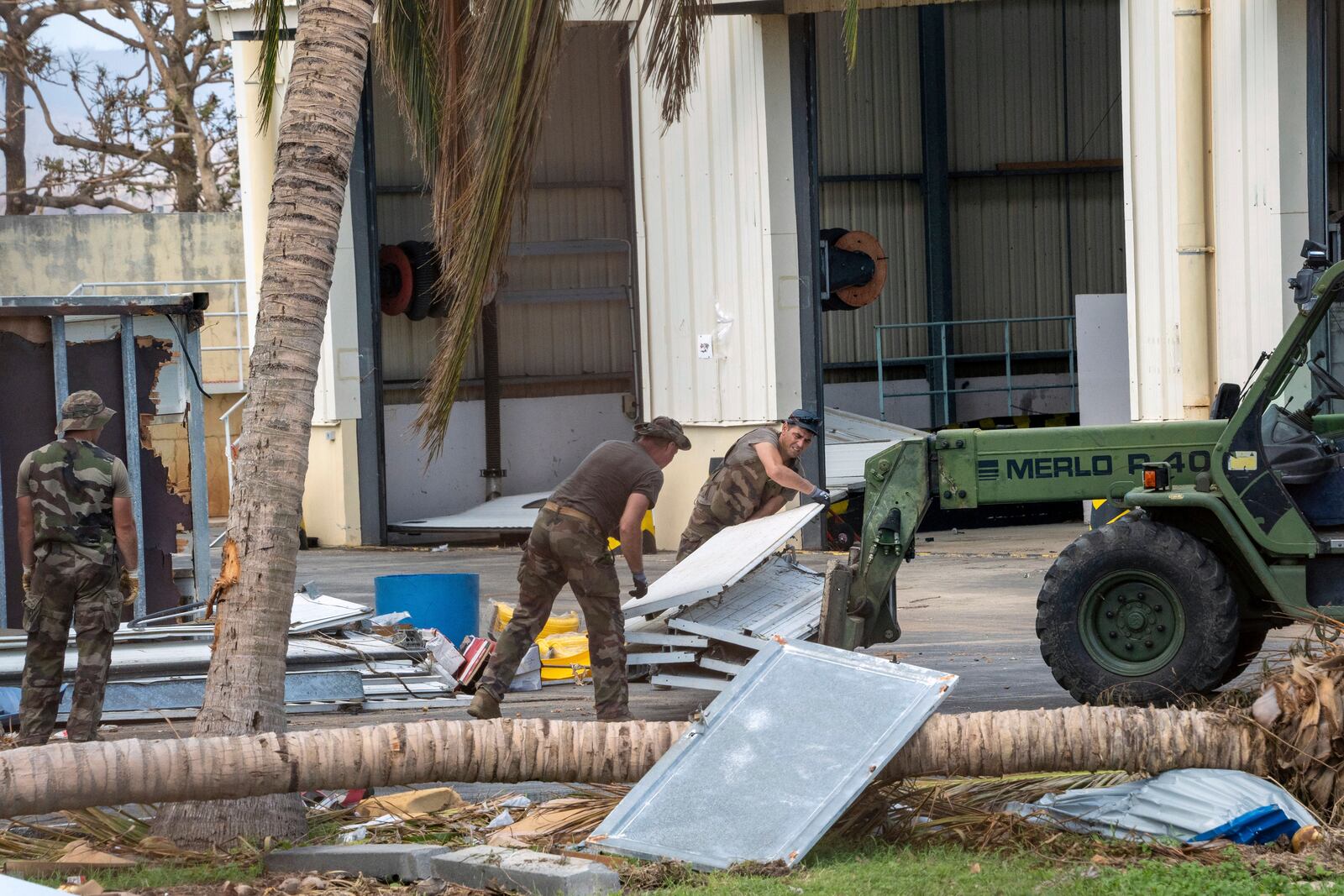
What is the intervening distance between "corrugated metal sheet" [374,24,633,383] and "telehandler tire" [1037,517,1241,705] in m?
13.8

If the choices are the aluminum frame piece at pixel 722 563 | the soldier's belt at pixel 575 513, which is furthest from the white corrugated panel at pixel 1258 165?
the soldier's belt at pixel 575 513

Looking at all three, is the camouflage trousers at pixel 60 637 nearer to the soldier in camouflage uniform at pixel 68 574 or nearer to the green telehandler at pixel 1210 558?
the soldier in camouflage uniform at pixel 68 574

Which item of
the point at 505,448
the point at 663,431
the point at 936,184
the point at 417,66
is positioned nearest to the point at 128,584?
the point at 663,431

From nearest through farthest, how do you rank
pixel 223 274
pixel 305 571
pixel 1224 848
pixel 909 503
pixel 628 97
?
pixel 1224 848, pixel 909 503, pixel 305 571, pixel 628 97, pixel 223 274

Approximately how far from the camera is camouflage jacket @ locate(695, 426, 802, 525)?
1015 centimetres

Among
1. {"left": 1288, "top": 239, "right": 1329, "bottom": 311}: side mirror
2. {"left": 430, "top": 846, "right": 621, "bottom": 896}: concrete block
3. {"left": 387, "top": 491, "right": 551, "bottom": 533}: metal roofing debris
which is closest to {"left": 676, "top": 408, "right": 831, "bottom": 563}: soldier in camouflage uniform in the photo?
{"left": 1288, "top": 239, "right": 1329, "bottom": 311}: side mirror

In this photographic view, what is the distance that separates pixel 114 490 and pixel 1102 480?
5.16m

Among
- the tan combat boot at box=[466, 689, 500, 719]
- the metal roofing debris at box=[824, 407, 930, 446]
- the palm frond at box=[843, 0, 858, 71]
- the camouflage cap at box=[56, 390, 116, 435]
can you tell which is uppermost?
the palm frond at box=[843, 0, 858, 71]

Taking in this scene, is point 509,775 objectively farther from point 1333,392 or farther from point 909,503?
point 1333,392

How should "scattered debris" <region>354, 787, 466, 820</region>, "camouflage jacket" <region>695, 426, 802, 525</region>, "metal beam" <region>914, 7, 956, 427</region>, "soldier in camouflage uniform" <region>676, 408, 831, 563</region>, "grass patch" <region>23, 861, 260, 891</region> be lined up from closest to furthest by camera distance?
"grass patch" <region>23, 861, 260, 891</region> → "scattered debris" <region>354, 787, 466, 820</region> → "soldier in camouflage uniform" <region>676, 408, 831, 563</region> → "camouflage jacket" <region>695, 426, 802, 525</region> → "metal beam" <region>914, 7, 956, 427</region>

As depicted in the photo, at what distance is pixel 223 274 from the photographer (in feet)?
78.2

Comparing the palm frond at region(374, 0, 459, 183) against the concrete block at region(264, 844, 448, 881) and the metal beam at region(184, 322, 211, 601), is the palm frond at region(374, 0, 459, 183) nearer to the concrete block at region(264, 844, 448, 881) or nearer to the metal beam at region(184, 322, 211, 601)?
the metal beam at region(184, 322, 211, 601)

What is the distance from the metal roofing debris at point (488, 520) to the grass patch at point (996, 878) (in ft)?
42.8

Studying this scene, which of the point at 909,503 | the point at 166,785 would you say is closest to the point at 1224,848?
the point at 909,503
